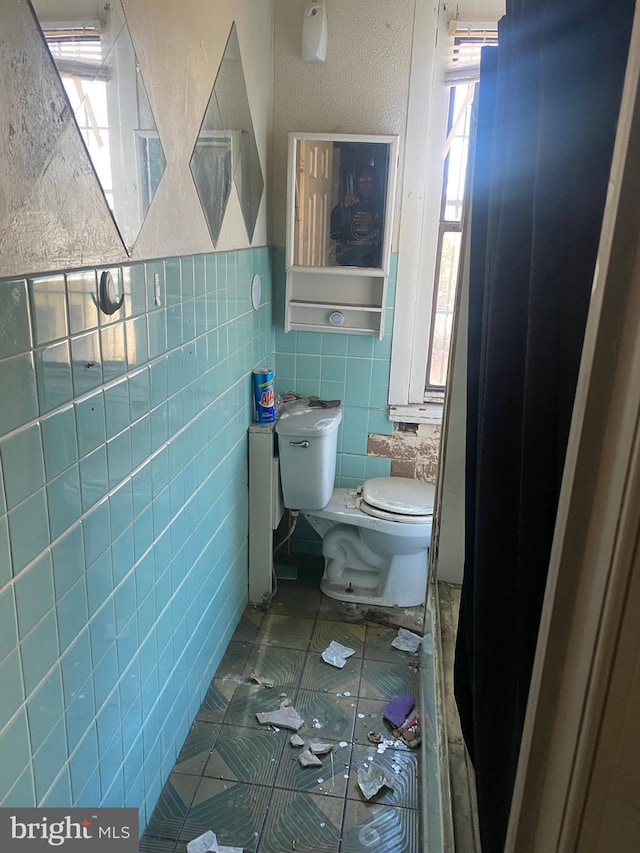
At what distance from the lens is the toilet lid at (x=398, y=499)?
100 inches

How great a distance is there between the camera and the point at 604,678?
41 cm

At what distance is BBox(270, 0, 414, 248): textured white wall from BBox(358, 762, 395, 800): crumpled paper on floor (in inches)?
86.5

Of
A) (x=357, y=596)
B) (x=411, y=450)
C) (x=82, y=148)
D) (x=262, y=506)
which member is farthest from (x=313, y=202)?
(x=357, y=596)

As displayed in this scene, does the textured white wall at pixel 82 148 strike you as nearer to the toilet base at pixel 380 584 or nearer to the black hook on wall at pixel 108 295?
the black hook on wall at pixel 108 295

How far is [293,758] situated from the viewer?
6.30 feet

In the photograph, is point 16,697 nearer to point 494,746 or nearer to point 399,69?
point 494,746

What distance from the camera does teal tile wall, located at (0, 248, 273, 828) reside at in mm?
1004

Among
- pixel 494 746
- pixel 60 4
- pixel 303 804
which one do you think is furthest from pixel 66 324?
pixel 303 804

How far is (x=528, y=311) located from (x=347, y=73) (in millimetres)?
2139

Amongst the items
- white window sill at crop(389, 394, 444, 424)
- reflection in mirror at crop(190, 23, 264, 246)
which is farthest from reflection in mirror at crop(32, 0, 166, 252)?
white window sill at crop(389, 394, 444, 424)

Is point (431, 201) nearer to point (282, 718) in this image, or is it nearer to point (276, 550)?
point (276, 550)

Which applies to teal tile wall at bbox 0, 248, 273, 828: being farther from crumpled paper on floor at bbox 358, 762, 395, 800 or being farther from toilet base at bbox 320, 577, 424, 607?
toilet base at bbox 320, 577, 424, 607

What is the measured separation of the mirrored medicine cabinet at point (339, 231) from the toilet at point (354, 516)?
1.41ft

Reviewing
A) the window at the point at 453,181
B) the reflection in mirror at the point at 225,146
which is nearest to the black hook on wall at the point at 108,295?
the reflection in mirror at the point at 225,146
